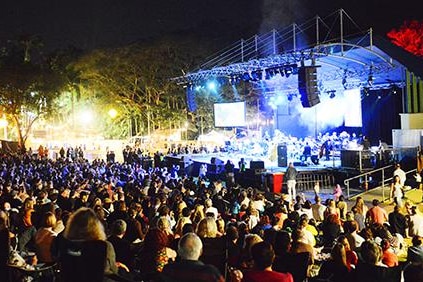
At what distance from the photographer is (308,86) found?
18.5 meters

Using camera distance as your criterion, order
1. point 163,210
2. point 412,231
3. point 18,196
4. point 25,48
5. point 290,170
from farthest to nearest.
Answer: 1. point 25,48
2. point 290,170
3. point 18,196
4. point 412,231
5. point 163,210

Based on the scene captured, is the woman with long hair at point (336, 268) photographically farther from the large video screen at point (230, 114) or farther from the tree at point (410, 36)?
the tree at point (410, 36)

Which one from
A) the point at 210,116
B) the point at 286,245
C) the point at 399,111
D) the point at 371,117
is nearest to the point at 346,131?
the point at 371,117

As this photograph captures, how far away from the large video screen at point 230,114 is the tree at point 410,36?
42.9ft

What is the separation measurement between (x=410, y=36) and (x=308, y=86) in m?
20.7

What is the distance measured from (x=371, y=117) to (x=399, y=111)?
2028mm

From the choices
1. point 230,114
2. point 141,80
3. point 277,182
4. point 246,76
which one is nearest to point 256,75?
point 246,76

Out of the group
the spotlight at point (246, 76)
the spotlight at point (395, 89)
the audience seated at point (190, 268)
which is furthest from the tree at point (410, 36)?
the audience seated at point (190, 268)

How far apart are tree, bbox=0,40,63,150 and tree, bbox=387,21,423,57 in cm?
2536

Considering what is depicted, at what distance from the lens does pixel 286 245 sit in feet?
18.0

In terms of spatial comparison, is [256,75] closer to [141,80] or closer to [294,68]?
[294,68]

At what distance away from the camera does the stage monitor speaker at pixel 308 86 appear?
18438mm

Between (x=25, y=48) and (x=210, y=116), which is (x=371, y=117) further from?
(x=25, y=48)

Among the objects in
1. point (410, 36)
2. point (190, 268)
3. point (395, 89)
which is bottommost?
point (190, 268)
